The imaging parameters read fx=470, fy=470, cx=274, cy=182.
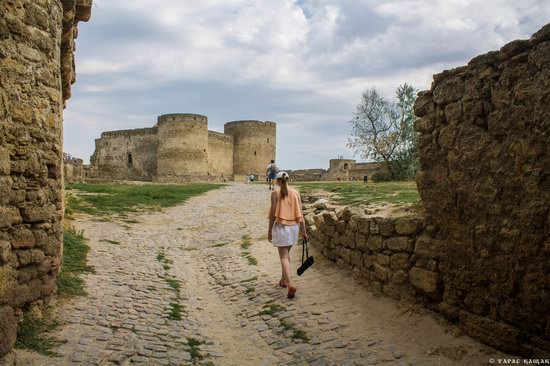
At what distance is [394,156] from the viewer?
30297 millimetres

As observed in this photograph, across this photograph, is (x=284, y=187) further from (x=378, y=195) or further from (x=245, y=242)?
(x=378, y=195)

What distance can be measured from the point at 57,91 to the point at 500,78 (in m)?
5.23

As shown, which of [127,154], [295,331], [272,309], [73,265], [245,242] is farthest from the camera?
[127,154]

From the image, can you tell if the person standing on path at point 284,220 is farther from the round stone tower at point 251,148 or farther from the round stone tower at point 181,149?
the round stone tower at point 251,148

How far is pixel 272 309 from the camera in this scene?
6.81m

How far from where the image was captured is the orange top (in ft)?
24.1

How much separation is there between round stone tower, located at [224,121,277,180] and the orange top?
44.6 meters

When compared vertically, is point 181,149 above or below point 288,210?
above

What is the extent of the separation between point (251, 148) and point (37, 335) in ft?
157

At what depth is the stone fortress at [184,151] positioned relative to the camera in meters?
44.8

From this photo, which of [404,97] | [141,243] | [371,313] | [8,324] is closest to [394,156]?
[404,97]

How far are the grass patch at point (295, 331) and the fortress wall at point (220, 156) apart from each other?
40.9m

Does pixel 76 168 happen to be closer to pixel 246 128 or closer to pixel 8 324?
pixel 246 128

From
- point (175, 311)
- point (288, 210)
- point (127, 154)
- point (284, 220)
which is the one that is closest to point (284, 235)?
point (284, 220)
